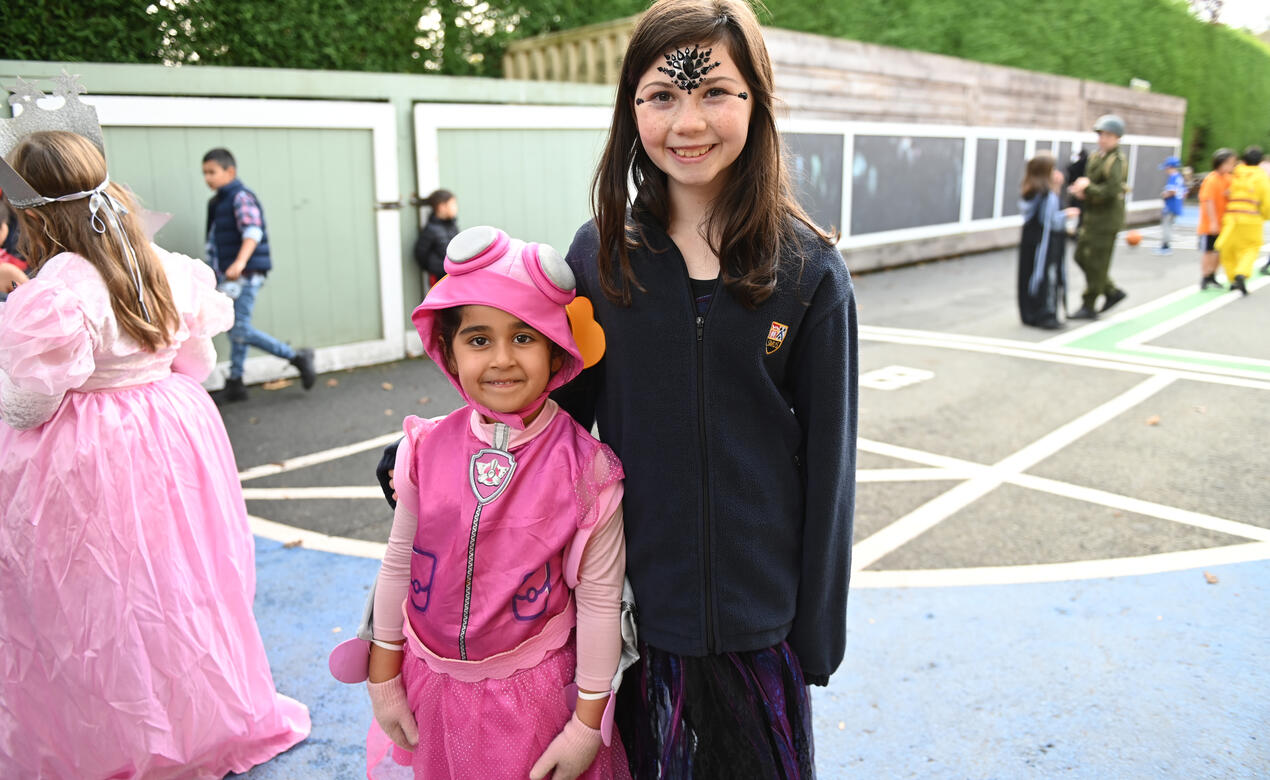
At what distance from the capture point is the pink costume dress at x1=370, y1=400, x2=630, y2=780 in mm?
1775

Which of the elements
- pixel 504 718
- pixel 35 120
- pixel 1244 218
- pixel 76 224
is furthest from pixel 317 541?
pixel 1244 218

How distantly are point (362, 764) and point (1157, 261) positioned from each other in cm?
1645

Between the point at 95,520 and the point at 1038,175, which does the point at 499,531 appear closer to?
the point at 95,520

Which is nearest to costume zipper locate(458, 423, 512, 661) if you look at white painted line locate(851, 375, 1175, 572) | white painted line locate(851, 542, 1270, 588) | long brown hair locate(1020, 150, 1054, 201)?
white painted line locate(851, 375, 1175, 572)

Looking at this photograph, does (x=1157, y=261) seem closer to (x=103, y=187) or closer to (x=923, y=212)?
(x=923, y=212)

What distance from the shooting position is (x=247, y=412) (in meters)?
7.02

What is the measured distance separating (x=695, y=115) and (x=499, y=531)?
842 mm

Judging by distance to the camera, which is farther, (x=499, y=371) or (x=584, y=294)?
(x=584, y=294)

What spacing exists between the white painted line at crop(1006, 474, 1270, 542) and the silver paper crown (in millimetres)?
4735

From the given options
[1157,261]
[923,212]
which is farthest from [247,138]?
[1157,261]

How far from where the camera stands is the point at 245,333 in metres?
7.28

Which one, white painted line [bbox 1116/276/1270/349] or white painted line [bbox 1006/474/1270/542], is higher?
white painted line [bbox 1116/276/1270/349]

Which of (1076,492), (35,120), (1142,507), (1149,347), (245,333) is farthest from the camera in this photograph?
(1149,347)

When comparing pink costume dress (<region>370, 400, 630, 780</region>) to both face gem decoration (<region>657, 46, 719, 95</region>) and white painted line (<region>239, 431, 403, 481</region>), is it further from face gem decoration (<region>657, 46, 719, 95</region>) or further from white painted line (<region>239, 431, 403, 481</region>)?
white painted line (<region>239, 431, 403, 481</region>)
